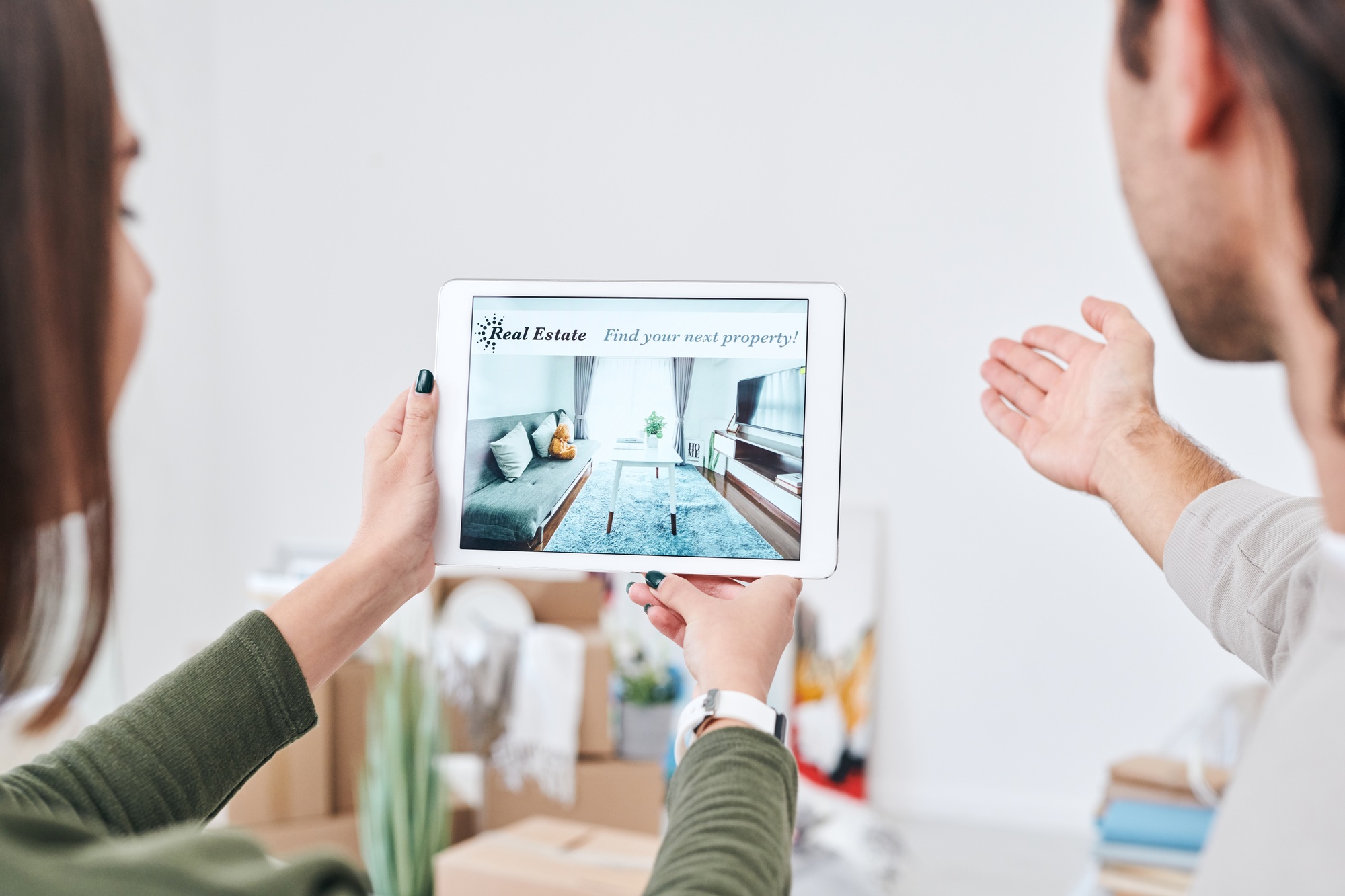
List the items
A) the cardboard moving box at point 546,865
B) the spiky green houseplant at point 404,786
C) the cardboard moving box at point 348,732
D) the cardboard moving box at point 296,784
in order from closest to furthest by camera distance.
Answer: the cardboard moving box at point 546,865 < the spiky green houseplant at point 404,786 < the cardboard moving box at point 296,784 < the cardboard moving box at point 348,732

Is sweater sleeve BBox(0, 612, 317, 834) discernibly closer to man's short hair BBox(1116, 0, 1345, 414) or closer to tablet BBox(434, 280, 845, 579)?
tablet BBox(434, 280, 845, 579)

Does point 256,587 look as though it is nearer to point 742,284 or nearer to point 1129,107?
point 742,284

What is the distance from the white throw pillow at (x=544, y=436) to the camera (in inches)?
→ 41.1

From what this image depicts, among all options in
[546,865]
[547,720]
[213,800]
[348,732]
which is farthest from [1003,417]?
[348,732]

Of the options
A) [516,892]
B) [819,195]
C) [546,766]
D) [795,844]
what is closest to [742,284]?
[516,892]

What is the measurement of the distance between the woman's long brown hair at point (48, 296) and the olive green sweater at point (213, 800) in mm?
142

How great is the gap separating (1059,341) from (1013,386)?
0.08 m

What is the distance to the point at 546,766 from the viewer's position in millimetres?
2377

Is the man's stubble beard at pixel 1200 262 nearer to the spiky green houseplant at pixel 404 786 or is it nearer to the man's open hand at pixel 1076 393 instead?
the man's open hand at pixel 1076 393

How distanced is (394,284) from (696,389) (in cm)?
282

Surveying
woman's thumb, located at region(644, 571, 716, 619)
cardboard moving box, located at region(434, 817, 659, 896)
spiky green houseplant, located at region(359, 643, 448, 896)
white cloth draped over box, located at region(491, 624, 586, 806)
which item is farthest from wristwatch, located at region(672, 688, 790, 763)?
white cloth draped over box, located at region(491, 624, 586, 806)

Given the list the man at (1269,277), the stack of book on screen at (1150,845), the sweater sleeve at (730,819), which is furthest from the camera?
the stack of book on screen at (1150,845)

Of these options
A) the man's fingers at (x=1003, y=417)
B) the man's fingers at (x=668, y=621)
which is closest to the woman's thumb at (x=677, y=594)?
the man's fingers at (x=668, y=621)

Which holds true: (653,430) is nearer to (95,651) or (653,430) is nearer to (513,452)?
(513,452)
